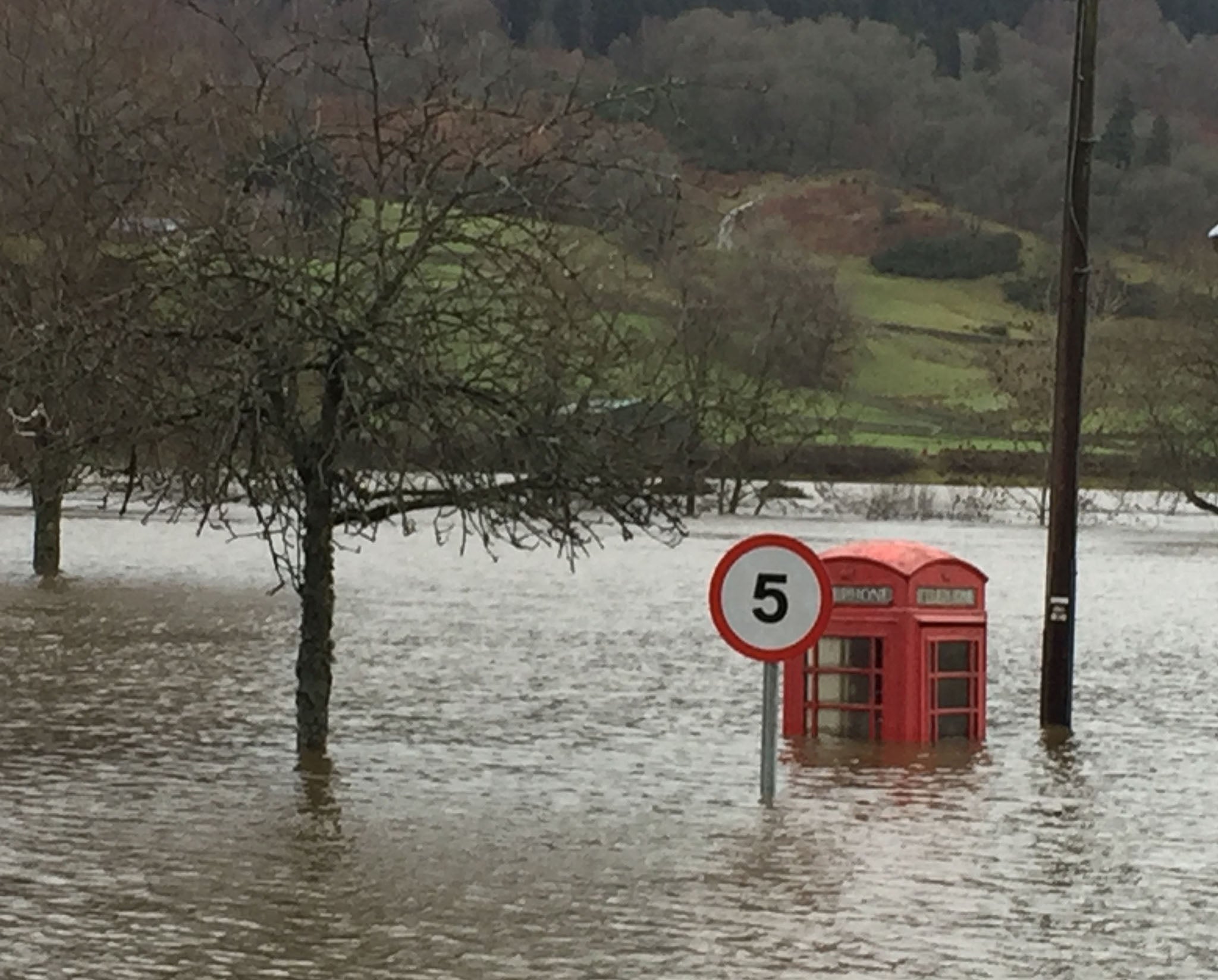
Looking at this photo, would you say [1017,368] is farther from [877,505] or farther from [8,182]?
[8,182]

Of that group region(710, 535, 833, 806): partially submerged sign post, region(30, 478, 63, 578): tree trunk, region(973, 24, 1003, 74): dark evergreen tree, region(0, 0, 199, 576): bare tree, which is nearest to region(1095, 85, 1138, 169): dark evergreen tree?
region(973, 24, 1003, 74): dark evergreen tree

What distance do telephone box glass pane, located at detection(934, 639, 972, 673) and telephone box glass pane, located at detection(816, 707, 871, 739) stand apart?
1.90 feet

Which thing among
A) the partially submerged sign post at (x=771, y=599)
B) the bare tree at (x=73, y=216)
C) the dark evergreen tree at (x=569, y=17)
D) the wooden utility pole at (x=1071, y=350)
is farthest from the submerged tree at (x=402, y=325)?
the dark evergreen tree at (x=569, y=17)

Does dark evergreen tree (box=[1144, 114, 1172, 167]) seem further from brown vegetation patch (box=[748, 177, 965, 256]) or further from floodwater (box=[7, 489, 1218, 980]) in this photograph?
floodwater (box=[7, 489, 1218, 980])

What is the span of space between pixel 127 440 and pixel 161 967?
5299 mm

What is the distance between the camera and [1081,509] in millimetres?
76000

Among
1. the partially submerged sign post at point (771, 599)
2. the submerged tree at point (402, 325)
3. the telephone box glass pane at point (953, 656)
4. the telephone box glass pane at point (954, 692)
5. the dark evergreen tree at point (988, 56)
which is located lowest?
the telephone box glass pane at point (954, 692)

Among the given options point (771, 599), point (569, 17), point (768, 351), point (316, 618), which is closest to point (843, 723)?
point (771, 599)

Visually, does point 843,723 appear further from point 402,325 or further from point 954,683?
point 402,325

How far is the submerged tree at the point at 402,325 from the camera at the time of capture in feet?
41.4

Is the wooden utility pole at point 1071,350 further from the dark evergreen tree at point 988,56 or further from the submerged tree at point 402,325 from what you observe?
the dark evergreen tree at point 988,56

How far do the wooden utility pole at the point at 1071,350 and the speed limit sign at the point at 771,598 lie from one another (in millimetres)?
4543

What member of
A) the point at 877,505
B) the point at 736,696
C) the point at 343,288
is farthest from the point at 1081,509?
the point at 343,288

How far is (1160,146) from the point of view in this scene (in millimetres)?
162750
